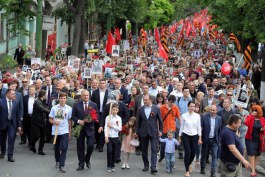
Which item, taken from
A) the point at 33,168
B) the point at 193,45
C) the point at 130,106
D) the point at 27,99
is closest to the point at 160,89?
the point at 130,106

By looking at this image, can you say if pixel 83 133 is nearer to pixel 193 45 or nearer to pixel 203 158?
pixel 203 158

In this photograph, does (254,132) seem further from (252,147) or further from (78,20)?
(78,20)

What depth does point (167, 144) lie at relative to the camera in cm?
1398

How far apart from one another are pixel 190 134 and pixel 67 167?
2671 millimetres

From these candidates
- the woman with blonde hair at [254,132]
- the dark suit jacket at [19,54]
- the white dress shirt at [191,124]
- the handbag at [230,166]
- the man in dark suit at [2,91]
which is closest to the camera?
the handbag at [230,166]

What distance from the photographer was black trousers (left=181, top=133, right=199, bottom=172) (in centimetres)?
1372

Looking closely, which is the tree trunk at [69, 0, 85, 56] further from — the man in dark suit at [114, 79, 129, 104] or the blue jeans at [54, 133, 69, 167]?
the blue jeans at [54, 133, 69, 167]

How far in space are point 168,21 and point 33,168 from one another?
238 feet

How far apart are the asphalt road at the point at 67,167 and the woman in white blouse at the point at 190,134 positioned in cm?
45

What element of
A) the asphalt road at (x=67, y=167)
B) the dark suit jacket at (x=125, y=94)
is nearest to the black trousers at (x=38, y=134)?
the asphalt road at (x=67, y=167)

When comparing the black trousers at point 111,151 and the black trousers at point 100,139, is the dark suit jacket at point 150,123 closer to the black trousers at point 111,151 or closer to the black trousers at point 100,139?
the black trousers at point 111,151

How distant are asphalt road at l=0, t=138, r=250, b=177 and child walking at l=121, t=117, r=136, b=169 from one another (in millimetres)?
228

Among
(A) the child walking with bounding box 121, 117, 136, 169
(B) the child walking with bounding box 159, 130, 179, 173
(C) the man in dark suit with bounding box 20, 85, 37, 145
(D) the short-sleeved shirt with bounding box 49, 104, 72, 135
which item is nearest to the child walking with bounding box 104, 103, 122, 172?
(A) the child walking with bounding box 121, 117, 136, 169

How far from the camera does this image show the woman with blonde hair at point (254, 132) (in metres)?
14.5
